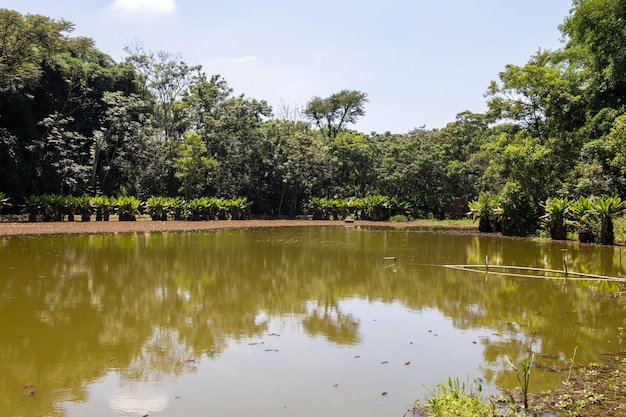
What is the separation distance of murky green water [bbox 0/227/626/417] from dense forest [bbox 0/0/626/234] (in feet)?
30.3

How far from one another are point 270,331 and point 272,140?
94.4 ft

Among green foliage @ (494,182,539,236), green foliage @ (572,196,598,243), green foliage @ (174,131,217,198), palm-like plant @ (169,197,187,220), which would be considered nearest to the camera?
green foliage @ (572,196,598,243)

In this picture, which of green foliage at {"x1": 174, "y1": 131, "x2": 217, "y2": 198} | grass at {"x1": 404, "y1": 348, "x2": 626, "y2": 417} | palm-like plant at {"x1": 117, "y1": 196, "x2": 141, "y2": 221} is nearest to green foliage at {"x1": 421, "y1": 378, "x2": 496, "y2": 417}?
grass at {"x1": 404, "y1": 348, "x2": 626, "y2": 417}

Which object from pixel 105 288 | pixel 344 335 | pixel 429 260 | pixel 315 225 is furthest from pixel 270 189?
pixel 344 335

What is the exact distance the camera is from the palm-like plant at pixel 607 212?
16.8 meters

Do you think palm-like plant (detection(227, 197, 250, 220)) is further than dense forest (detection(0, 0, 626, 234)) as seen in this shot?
Yes

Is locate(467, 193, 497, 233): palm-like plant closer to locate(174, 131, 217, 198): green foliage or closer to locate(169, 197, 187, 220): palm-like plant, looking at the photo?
locate(169, 197, 187, 220): palm-like plant

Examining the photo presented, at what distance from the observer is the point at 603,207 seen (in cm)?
1689

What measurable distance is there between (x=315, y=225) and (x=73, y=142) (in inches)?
619

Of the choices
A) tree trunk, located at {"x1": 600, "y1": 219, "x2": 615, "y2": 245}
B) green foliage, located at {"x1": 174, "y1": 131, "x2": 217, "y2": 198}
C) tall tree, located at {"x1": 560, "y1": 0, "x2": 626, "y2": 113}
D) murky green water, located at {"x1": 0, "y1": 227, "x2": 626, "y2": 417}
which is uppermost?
tall tree, located at {"x1": 560, "y1": 0, "x2": 626, "y2": 113}

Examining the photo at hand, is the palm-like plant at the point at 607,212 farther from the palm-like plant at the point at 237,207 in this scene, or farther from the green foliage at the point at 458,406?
the palm-like plant at the point at 237,207

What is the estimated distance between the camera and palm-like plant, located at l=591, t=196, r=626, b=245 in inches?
661

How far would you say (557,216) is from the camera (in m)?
19.4

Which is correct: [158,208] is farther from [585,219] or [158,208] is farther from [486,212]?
[585,219]
